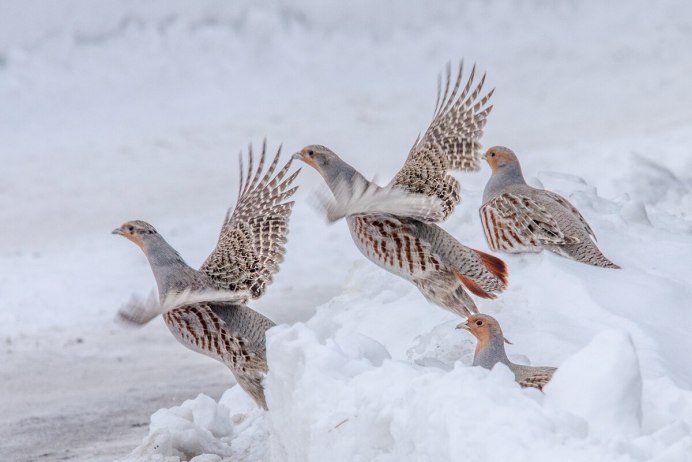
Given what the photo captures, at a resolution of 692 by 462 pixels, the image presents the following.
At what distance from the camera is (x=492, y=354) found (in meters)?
4.46

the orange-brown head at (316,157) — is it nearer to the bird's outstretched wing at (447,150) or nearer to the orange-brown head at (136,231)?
the bird's outstretched wing at (447,150)

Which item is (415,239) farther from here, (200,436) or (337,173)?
(200,436)

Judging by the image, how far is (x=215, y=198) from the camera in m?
12.9

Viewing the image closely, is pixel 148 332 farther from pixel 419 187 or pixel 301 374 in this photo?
pixel 301 374

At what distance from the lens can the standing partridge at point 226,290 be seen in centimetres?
512

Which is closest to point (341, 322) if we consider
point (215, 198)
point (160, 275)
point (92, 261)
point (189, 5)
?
point (160, 275)

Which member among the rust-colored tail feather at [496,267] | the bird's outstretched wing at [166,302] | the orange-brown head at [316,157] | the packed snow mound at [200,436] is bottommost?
the packed snow mound at [200,436]

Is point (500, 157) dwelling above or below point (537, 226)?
above

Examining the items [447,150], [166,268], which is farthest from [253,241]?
[447,150]

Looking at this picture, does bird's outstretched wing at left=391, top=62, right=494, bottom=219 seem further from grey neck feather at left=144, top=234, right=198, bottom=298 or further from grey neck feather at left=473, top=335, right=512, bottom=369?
grey neck feather at left=473, top=335, right=512, bottom=369

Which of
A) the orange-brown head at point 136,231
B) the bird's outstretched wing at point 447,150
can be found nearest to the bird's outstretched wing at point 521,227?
the bird's outstretched wing at point 447,150

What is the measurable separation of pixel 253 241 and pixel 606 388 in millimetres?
2757

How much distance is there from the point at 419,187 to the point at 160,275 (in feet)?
5.06

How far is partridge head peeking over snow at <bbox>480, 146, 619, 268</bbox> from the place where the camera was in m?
6.36
